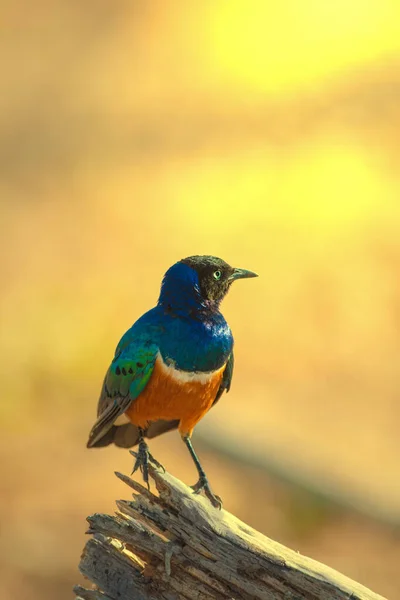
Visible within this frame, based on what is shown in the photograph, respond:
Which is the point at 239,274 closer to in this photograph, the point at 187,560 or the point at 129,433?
the point at 129,433

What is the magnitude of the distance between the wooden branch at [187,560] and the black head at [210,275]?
3.92 ft

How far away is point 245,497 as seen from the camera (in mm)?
10242

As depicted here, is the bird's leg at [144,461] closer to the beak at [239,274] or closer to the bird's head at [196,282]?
the bird's head at [196,282]

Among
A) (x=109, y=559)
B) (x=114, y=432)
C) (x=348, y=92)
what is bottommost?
(x=109, y=559)

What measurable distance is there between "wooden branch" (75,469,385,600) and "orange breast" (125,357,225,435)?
1.96ft

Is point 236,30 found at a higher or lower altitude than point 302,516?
higher

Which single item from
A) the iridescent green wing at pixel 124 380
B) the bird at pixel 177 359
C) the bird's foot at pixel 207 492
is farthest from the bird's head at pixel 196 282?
the bird's foot at pixel 207 492

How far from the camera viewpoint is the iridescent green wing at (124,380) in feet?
18.3

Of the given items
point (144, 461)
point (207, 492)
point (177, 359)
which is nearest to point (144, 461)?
point (144, 461)

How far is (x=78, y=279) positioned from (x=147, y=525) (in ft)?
29.5

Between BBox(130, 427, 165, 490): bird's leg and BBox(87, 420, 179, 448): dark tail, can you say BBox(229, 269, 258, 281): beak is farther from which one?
BBox(130, 427, 165, 490): bird's leg

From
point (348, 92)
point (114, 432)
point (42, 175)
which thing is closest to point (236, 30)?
point (348, 92)

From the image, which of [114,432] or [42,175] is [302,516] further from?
[42,175]

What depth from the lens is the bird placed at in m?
5.50
